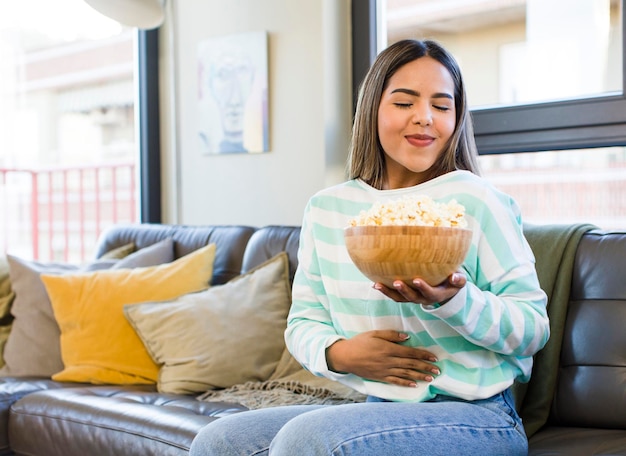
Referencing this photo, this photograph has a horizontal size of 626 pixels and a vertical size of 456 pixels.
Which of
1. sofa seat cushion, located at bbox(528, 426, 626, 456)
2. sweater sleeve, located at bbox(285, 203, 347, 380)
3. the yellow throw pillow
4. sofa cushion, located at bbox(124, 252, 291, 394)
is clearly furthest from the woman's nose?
the yellow throw pillow

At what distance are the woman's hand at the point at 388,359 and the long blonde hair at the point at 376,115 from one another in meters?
0.36

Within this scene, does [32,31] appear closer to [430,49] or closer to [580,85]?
[580,85]

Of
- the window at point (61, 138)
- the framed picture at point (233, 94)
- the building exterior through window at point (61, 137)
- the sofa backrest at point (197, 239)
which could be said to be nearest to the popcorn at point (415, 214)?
the sofa backrest at point (197, 239)

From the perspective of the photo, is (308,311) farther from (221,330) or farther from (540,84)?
(540,84)

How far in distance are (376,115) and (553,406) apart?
0.77m

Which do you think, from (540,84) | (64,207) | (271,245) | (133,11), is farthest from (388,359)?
(64,207)

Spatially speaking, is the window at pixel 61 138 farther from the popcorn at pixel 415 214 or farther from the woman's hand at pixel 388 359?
the popcorn at pixel 415 214

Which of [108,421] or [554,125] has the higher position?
[554,125]

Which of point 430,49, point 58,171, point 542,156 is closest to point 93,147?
point 58,171

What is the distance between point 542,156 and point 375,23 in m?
0.77

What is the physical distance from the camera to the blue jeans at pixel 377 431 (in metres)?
1.25

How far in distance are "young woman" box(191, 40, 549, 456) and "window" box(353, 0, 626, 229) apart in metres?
0.93

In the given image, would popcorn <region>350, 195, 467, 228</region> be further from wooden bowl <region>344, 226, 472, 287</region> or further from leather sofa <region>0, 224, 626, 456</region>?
leather sofa <region>0, 224, 626, 456</region>

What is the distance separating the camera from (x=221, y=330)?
91.7 inches
